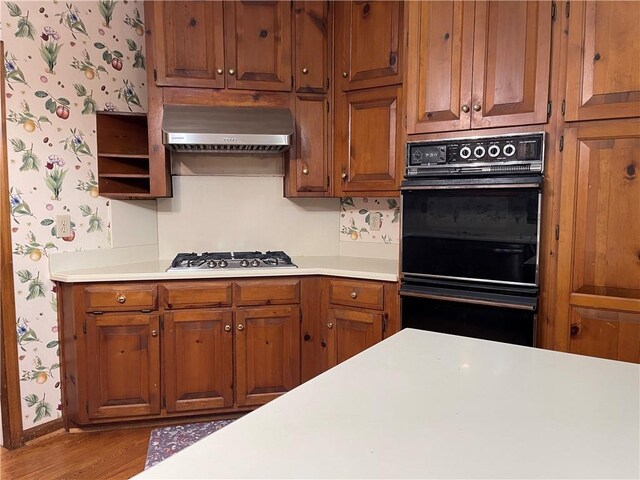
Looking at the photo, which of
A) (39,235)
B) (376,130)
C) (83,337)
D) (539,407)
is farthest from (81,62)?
(539,407)

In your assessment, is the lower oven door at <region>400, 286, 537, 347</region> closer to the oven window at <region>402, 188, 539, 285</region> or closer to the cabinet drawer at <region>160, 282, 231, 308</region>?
the oven window at <region>402, 188, 539, 285</region>

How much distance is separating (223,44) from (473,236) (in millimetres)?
1735

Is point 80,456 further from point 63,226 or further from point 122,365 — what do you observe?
point 63,226

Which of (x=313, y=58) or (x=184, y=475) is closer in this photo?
(x=184, y=475)

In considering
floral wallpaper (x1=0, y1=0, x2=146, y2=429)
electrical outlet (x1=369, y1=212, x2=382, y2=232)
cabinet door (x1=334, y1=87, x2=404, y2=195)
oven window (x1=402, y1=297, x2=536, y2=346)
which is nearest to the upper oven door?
oven window (x1=402, y1=297, x2=536, y2=346)

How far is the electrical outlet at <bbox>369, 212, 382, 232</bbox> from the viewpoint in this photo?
3049 mm

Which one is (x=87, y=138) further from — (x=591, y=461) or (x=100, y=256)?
(x=591, y=461)

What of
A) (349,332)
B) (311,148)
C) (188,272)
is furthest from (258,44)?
(349,332)

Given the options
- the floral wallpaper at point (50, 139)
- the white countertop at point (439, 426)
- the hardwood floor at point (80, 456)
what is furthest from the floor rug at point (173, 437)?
the white countertop at point (439, 426)

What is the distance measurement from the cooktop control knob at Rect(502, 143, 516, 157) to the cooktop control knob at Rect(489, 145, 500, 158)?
1.0 inches

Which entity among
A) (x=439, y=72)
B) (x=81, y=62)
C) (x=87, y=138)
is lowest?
(x=87, y=138)

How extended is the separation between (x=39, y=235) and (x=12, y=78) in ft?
2.58

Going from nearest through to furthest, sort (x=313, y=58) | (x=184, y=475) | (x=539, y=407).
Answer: (x=184, y=475), (x=539, y=407), (x=313, y=58)

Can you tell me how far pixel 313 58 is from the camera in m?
2.72
